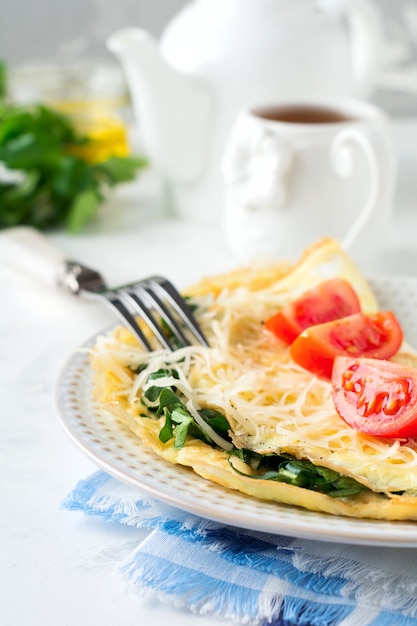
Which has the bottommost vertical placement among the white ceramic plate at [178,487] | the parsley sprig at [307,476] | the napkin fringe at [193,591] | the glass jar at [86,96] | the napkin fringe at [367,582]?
the napkin fringe at [367,582]

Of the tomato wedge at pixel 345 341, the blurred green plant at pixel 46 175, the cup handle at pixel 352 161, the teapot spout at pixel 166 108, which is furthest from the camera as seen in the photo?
the blurred green plant at pixel 46 175

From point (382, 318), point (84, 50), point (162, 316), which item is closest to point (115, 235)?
point (162, 316)

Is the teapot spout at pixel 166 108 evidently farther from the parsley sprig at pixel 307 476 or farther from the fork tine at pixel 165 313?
the parsley sprig at pixel 307 476

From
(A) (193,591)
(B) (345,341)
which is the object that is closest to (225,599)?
(A) (193,591)

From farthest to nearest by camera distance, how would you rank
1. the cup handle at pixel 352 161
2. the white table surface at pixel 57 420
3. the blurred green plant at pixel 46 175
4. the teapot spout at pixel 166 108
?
the blurred green plant at pixel 46 175, the teapot spout at pixel 166 108, the cup handle at pixel 352 161, the white table surface at pixel 57 420

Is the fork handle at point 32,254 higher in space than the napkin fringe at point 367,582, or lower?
higher

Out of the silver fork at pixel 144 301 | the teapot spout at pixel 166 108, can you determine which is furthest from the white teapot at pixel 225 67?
the silver fork at pixel 144 301

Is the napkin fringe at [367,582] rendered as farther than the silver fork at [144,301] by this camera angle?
No
